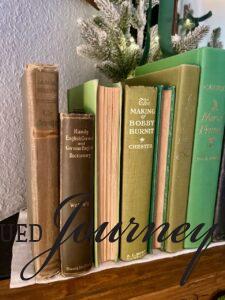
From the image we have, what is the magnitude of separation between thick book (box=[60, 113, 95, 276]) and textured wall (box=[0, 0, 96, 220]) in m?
0.26

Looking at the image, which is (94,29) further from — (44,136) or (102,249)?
(102,249)

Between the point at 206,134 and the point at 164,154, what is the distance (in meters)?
0.08

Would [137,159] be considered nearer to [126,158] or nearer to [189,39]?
[126,158]

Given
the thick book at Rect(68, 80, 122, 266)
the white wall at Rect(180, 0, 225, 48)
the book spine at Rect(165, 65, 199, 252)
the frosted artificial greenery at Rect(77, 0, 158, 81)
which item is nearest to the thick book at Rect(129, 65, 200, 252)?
the book spine at Rect(165, 65, 199, 252)

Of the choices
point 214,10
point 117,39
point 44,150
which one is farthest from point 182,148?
point 214,10

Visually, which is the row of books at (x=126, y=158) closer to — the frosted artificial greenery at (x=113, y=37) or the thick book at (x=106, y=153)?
the thick book at (x=106, y=153)

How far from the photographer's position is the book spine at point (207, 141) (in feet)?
1.36

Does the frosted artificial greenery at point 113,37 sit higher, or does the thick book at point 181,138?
the frosted artificial greenery at point 113,37

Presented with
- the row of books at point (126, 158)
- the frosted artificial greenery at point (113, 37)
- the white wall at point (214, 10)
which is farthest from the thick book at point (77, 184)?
the white wall at point (214, 10)

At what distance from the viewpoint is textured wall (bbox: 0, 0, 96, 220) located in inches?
21.3

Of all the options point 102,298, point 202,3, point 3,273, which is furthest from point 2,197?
point 202,3

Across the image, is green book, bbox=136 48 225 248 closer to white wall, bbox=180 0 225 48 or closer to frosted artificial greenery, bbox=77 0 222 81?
frosted artificial greenery, bbox=77 0 222 81

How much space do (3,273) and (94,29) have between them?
0.59m

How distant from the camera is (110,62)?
67 cm
